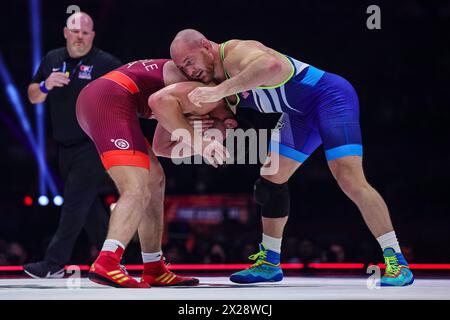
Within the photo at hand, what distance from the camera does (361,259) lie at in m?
6.01

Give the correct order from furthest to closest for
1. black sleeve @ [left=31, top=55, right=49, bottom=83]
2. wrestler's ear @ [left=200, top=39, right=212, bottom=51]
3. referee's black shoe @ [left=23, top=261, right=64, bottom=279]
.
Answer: black sleeve @ [left=31, top=55, right=49, bottom=83], referee's black shoe @ [left=23, top=261, right=64, bottom=279], wrestler's ear @ [left=200, top=39, right=212, bottom=51]

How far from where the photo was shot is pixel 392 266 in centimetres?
298

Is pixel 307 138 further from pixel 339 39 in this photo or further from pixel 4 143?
pixel 4 143

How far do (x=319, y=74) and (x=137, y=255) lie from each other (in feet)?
8.84

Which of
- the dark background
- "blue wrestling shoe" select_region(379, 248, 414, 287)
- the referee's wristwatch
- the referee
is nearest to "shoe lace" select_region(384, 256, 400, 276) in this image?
"blue wrestling shoe" select_region(379, 248, 414, 287)

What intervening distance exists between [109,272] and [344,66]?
5293 millimetres

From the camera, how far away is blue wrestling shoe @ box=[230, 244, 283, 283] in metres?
3.36

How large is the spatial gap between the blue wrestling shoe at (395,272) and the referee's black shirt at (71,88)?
5.82 feet

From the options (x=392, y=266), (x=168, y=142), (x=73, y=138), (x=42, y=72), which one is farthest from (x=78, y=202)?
(x=392, y=266)

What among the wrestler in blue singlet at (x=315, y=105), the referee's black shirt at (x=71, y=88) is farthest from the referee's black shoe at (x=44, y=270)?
the wrestler in blue singlet at (x=315, y=105)

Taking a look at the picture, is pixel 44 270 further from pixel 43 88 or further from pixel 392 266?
pixel 392 266

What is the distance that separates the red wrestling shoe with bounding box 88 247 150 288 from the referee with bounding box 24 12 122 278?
1.20 m

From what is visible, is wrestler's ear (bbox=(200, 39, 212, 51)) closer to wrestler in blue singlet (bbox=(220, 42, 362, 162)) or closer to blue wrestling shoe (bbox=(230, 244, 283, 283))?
wrestler in blue singlet (bbox=(220, 42, 362, 162))
